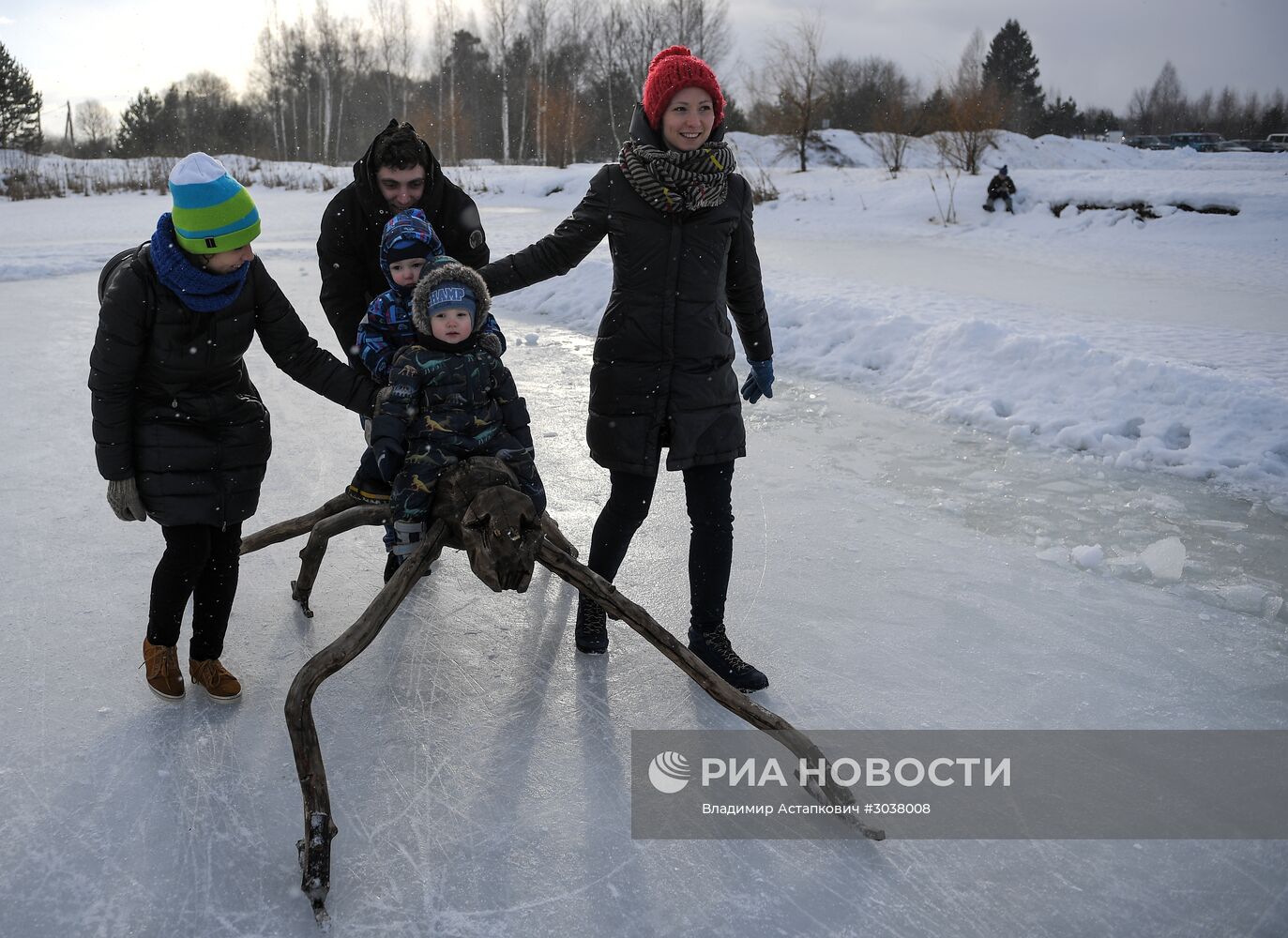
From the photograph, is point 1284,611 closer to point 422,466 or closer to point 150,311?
point 422,466

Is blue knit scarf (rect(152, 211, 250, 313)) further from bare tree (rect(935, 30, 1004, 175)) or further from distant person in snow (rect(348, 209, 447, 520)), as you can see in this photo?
bare tree (rect(935, 30, 1004, 175))

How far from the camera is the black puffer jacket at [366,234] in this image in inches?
113

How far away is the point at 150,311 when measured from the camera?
7.30 feet

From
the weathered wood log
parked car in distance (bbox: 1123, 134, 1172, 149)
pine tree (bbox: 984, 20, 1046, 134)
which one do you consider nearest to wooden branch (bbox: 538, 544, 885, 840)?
the weathered wood log

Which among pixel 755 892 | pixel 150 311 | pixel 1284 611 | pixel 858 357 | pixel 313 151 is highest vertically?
pixel 313 151

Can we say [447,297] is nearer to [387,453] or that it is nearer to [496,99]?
[387,453]

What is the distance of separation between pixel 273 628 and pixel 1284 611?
317 cm

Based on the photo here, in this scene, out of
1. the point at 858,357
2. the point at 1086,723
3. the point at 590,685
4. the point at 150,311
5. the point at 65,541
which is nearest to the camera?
the point at 150,311

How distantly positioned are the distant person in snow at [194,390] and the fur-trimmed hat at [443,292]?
343mm

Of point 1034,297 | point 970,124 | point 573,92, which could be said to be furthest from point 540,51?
point 1034,297

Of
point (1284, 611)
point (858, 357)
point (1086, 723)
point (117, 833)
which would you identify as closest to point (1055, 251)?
point (858, 357)

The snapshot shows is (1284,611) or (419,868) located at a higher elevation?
(1284,611)

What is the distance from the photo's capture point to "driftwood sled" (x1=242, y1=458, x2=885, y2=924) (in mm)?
1927

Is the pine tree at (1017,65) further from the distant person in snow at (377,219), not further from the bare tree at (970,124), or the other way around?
the distant person in snow at (377,219)
